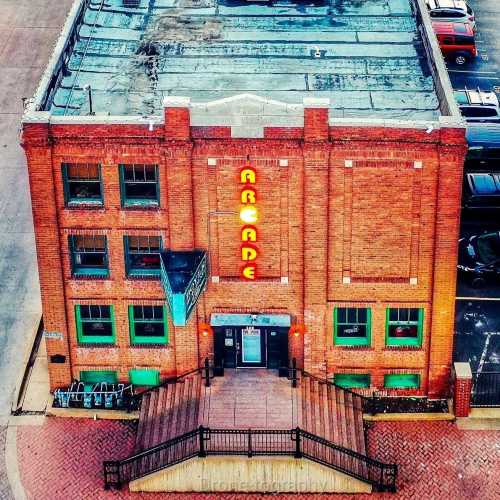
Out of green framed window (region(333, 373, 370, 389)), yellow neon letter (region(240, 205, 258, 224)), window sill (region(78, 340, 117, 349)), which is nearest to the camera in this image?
yellow neon letter (region(240, 205, 258, 224))

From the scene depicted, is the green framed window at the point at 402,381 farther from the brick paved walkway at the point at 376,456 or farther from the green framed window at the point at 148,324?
the green framed window at the point at 148,324

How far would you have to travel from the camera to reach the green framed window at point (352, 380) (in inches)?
1896

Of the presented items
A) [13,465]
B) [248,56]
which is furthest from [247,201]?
[13,465]

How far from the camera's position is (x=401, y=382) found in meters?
48.4

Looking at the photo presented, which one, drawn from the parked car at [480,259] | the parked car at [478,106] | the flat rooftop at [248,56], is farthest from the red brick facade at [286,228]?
the parked car at [478,106]

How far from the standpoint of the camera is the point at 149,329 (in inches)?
1880

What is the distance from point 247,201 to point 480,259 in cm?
1595

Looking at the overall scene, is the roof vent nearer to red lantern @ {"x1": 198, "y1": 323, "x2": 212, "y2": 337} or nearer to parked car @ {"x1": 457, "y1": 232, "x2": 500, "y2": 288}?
red lantern @ {"x1": 198, "y1": 323, "x2": 212, "y2": 337}

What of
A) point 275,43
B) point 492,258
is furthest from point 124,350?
point 492,258

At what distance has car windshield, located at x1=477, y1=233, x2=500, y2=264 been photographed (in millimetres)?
55719

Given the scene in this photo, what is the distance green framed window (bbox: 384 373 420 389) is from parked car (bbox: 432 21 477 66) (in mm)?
29931

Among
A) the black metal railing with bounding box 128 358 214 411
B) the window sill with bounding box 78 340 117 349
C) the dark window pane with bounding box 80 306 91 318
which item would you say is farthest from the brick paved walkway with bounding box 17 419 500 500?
the dark window pane with bounding box 80 306 91 318

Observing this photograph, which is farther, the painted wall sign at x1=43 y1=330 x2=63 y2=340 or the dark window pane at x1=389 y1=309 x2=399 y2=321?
the painted wall sign at x1=43 y1=330 x2=63 y2=340

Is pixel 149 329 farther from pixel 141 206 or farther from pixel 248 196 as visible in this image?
pixel 248 196
